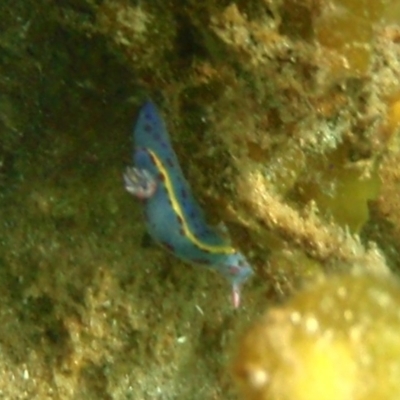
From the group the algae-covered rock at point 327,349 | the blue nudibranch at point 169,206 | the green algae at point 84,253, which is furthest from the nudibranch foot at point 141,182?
the algae-covered rock at point 327,349

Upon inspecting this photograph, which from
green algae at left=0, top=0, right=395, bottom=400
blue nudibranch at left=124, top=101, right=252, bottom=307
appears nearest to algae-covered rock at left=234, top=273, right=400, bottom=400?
green algae at left=0, top=0, right=395, bottom=400

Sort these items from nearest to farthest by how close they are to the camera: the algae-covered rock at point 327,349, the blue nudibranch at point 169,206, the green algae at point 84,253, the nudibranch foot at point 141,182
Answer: the algae-covered rock at point 327,349
the blue nudibranch at point 169,206
the nudibranch foot at point 141,182
the green algae at point 84,253

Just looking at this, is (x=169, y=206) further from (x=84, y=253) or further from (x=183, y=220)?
(x=84, y=253)

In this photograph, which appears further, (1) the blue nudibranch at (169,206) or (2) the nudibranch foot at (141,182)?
(2) the nudibranch foot at (141,182)

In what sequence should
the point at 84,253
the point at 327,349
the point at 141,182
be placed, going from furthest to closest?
the point at 84,253 < the point at 141,182 < the point at 327,349

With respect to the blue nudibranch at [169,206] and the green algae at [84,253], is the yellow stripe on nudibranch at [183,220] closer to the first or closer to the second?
the blue nudibranch at [169,206]

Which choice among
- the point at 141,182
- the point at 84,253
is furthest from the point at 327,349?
the point at 84,253

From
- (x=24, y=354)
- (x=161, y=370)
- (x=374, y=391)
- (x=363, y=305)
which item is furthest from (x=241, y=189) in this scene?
(x=24, y=354)

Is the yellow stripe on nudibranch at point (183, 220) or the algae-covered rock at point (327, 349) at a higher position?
the algae-covered rock at point (327, 349)
